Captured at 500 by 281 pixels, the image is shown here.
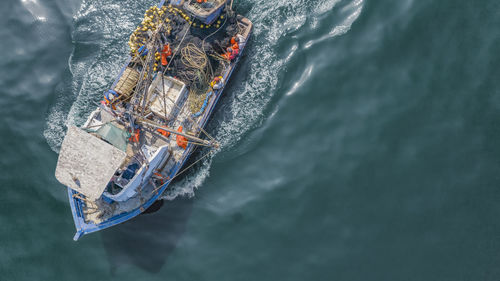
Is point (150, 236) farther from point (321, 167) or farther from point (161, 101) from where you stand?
point (321, 167)

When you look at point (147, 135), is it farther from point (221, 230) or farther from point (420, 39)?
point (420, 39)

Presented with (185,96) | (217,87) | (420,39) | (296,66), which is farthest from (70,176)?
(420,39)

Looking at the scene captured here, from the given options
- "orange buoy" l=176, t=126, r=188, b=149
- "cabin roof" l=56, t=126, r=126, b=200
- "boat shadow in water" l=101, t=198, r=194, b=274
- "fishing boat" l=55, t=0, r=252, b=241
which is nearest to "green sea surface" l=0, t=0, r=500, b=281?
"boat shadow in water" l=101, t=198, r=194, b=274

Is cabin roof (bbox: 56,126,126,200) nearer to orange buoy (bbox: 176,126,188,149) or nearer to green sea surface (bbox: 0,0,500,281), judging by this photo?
orange buoy (bbox: 176,126,188,149)

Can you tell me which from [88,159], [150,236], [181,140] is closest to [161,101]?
[181,140]

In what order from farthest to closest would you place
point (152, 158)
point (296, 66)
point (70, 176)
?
point (296, 66)
point (152, 158)
point (70, 176)

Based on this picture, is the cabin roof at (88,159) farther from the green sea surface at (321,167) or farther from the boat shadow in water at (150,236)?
the green sea surface at (321,167)
